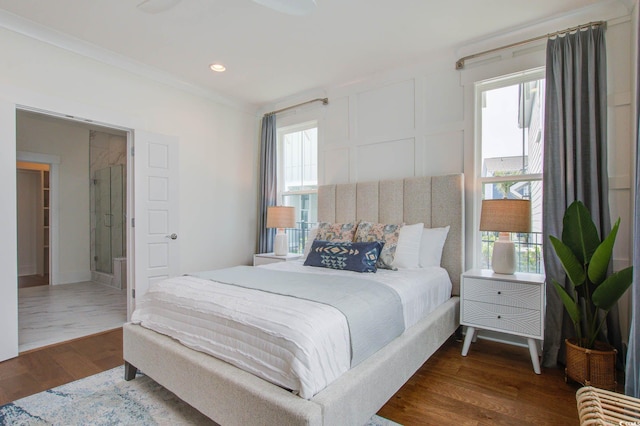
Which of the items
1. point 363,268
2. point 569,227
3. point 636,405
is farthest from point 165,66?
point 636,405

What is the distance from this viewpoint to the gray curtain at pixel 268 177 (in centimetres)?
468

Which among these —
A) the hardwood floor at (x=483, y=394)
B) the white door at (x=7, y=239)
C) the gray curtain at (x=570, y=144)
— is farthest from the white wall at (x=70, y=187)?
the gray curtain at (x=570, y=144)

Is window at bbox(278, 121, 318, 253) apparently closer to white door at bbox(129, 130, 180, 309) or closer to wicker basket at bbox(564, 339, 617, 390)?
white door at bbox(129, 130, 180, 309)

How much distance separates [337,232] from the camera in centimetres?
338

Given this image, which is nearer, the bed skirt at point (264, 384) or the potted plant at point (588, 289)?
the bed skirt at point (264, 384)

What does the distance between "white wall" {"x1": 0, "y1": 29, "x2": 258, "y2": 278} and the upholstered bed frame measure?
185cm

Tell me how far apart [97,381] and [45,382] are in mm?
356

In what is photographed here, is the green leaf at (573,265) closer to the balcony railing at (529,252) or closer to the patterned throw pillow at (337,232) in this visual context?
the balcony railing at (529,252)

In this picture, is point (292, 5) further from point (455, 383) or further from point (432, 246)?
point (455, 383)

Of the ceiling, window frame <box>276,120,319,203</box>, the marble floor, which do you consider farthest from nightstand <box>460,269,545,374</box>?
the marble floor

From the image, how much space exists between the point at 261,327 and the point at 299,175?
10.9 feet

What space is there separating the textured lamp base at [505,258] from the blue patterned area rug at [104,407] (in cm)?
155

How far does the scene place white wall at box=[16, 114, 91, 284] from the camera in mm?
5605

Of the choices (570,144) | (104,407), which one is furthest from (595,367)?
(104,407)
